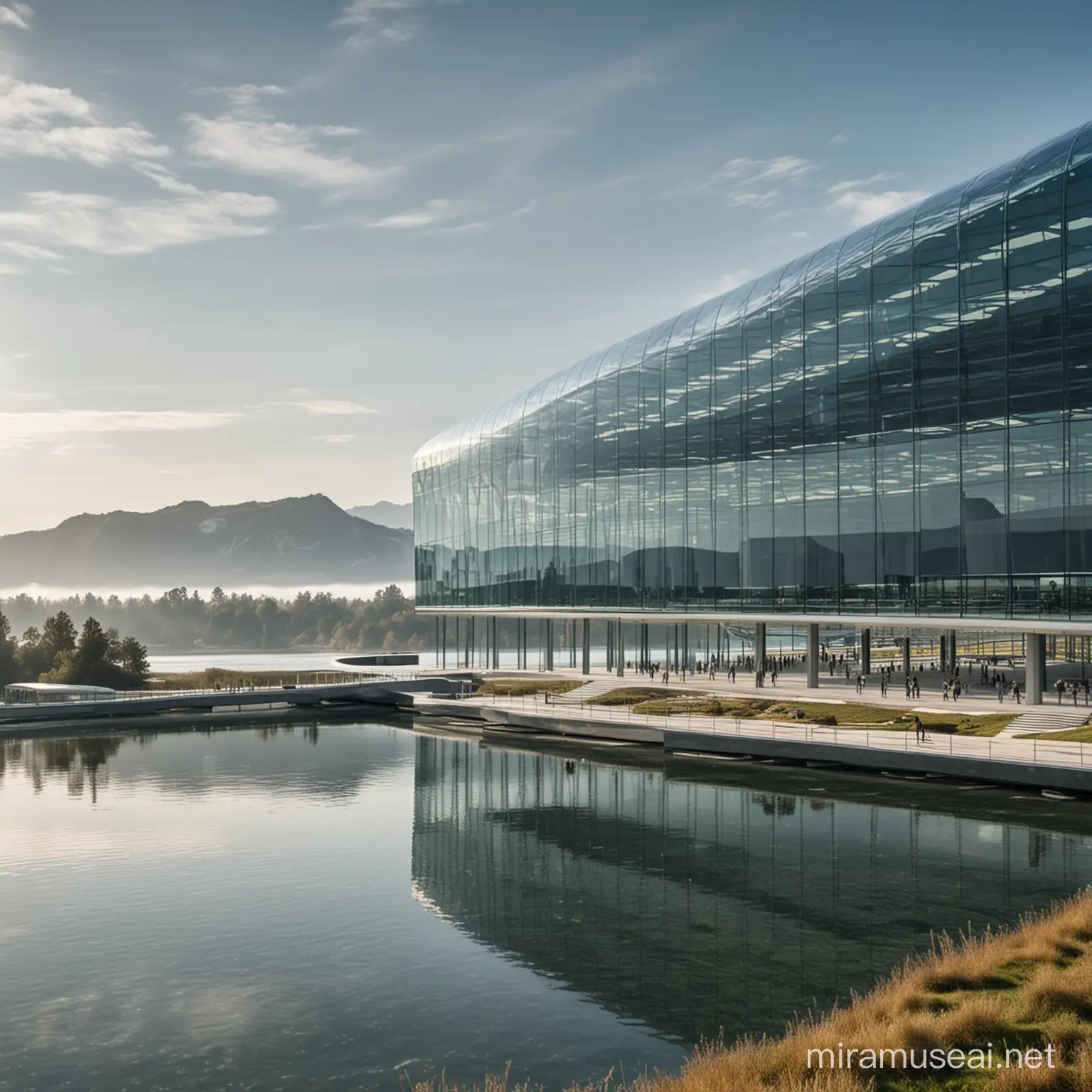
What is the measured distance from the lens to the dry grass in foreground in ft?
52.2

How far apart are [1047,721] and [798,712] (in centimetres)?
1332

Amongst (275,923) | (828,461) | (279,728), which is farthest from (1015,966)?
(279,728)

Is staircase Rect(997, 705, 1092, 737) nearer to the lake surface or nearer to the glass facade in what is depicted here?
the glass facade

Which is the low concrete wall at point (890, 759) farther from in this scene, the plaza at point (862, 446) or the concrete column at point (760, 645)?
the concrete column at point (760, 645)

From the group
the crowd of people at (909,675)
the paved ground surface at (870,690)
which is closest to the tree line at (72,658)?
the paved ground surface at (870,690)

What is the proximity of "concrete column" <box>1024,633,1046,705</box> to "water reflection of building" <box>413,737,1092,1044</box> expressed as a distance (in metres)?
18.4

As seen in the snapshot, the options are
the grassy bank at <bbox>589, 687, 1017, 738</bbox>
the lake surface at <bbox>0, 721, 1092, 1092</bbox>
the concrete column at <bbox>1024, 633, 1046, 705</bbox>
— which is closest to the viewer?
the lake surface at <bbox>0, 721, 1092, 1092</bbox>

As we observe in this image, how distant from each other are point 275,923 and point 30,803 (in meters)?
24.8

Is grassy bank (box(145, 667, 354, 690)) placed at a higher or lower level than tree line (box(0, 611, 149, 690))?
lower

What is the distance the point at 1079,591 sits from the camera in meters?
51.8

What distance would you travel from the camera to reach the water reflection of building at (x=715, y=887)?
2447cm

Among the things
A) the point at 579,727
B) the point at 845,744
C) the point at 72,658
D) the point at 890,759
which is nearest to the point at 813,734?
the point at 845,744

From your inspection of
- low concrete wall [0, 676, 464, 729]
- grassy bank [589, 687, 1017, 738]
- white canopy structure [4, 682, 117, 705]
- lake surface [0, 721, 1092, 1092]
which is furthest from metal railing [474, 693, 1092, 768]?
white canopy structure [4, 682, 117, 705]

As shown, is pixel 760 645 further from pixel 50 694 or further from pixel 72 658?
pixel 72 658
